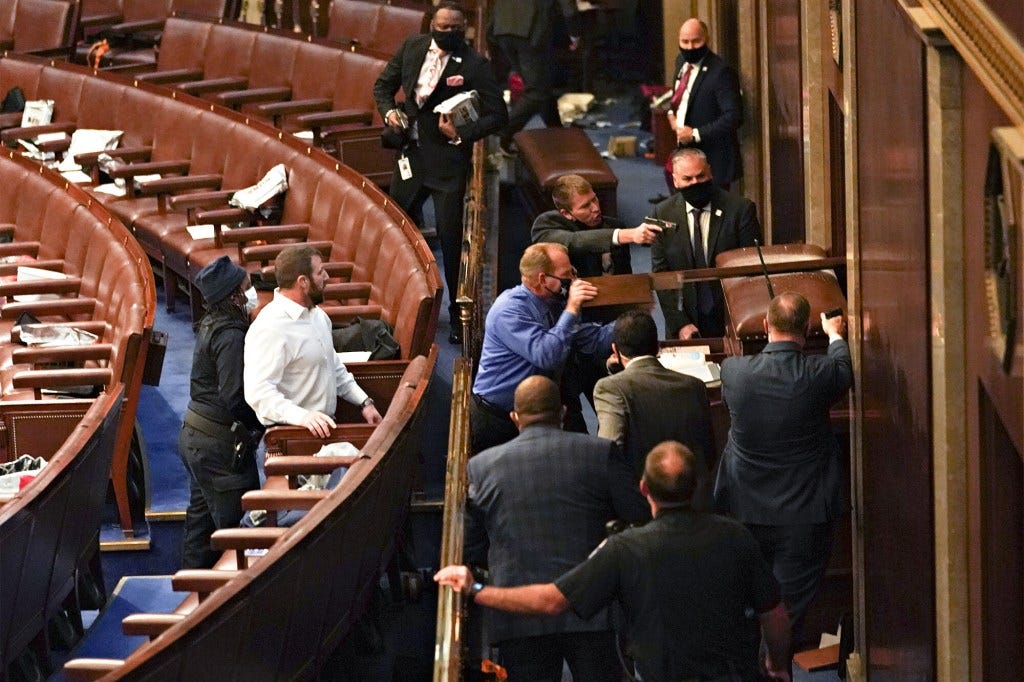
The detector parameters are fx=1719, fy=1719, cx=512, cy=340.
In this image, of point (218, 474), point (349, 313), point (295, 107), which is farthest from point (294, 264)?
point (295, 107)

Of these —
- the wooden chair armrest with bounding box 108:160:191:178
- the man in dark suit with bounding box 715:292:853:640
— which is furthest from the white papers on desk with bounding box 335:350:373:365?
the wooden chair armrest with bounding box 108:160:191:178

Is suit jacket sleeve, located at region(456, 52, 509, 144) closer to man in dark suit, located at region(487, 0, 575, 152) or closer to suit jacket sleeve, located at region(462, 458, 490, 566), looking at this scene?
man in dark suit, located at region(487, 0, 575, 152)

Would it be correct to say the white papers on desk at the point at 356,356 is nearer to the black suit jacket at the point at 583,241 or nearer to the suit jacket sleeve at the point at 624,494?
the black suit jacket at the point at 583,241

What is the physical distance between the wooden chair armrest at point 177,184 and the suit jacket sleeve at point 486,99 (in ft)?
4.54

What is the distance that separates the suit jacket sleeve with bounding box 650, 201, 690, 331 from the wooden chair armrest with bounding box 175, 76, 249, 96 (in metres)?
4.06

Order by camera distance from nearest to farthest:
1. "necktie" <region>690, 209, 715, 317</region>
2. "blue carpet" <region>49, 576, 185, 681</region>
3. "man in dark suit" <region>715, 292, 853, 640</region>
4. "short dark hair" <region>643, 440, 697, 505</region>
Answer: "short dark hair" <region>643, 440, 697, 505</region> < "man in dark suit" <region>715, 292, 853, 640</region> < "blue carpet" <region>49, 576, 185, 681</region> < "necktie" <region>690, 209, 715, 317</region>

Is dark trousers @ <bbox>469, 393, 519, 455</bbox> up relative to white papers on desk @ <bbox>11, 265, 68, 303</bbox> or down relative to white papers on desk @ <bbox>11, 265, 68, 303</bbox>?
down

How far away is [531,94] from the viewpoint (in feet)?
29.9

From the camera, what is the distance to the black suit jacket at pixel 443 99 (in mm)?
7078

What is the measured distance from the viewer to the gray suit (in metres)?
4.46

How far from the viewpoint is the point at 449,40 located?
277 inches

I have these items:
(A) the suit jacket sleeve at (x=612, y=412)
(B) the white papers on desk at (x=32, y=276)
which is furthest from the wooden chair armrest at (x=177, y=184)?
(A) the suit jacket sleeve at (x=612, y=412)

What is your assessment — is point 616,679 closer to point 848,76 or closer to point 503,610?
point 503,610

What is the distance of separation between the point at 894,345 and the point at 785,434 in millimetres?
536
